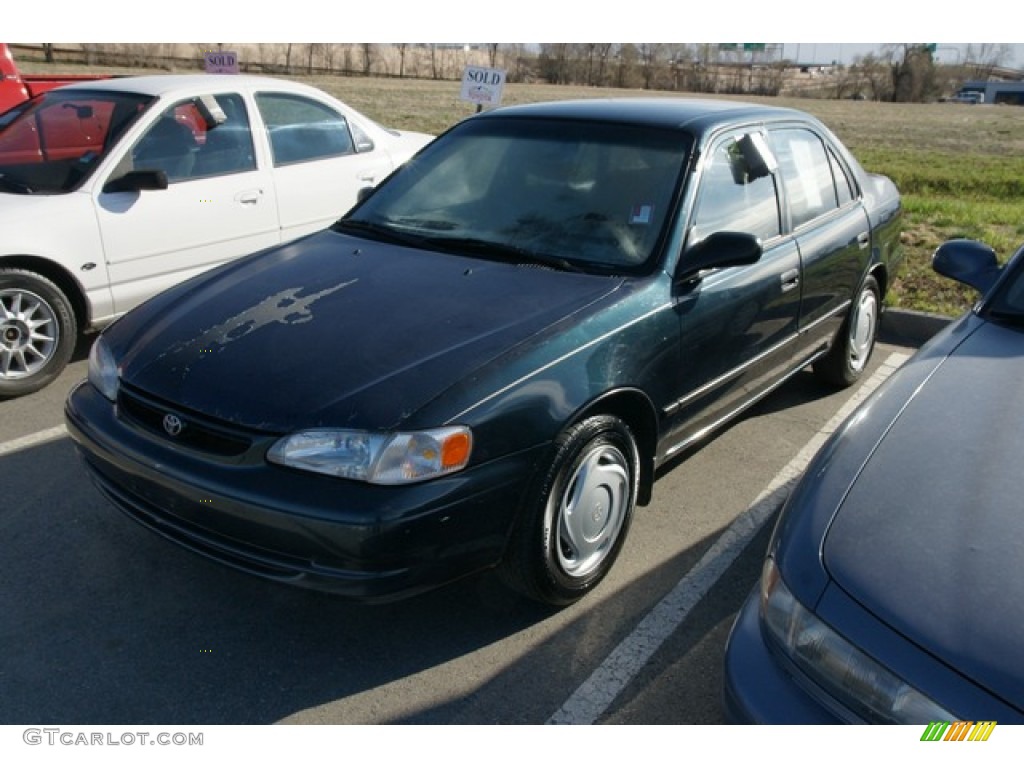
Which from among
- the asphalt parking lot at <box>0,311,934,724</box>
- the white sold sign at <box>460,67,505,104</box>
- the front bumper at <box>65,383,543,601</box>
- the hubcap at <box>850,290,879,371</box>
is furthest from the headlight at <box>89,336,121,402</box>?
the white sold sign at <box>460,67,505,104</box>

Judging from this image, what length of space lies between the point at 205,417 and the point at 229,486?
26cm

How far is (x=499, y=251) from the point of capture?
11.7 ft

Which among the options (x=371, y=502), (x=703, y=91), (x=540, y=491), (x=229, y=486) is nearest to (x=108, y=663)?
(x=229, y=486)

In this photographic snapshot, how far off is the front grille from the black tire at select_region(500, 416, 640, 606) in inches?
35.6

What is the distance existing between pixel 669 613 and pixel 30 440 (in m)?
3.15

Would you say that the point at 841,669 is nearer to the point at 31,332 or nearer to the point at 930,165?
the point at 31,332

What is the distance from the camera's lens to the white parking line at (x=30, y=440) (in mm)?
4250

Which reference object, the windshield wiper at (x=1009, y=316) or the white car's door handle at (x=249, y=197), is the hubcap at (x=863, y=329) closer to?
the windshield wiper at (x=1009, y=316)

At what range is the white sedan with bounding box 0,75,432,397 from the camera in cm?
490

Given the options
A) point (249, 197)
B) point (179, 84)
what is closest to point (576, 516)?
point (249, 197)

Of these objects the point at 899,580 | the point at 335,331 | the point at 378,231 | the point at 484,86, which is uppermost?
the point at 484,86

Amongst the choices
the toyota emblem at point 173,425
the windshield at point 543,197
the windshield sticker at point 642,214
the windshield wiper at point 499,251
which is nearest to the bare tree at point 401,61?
the windshield at point 543,197

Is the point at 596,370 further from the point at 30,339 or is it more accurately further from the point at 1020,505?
the point at 30,339
